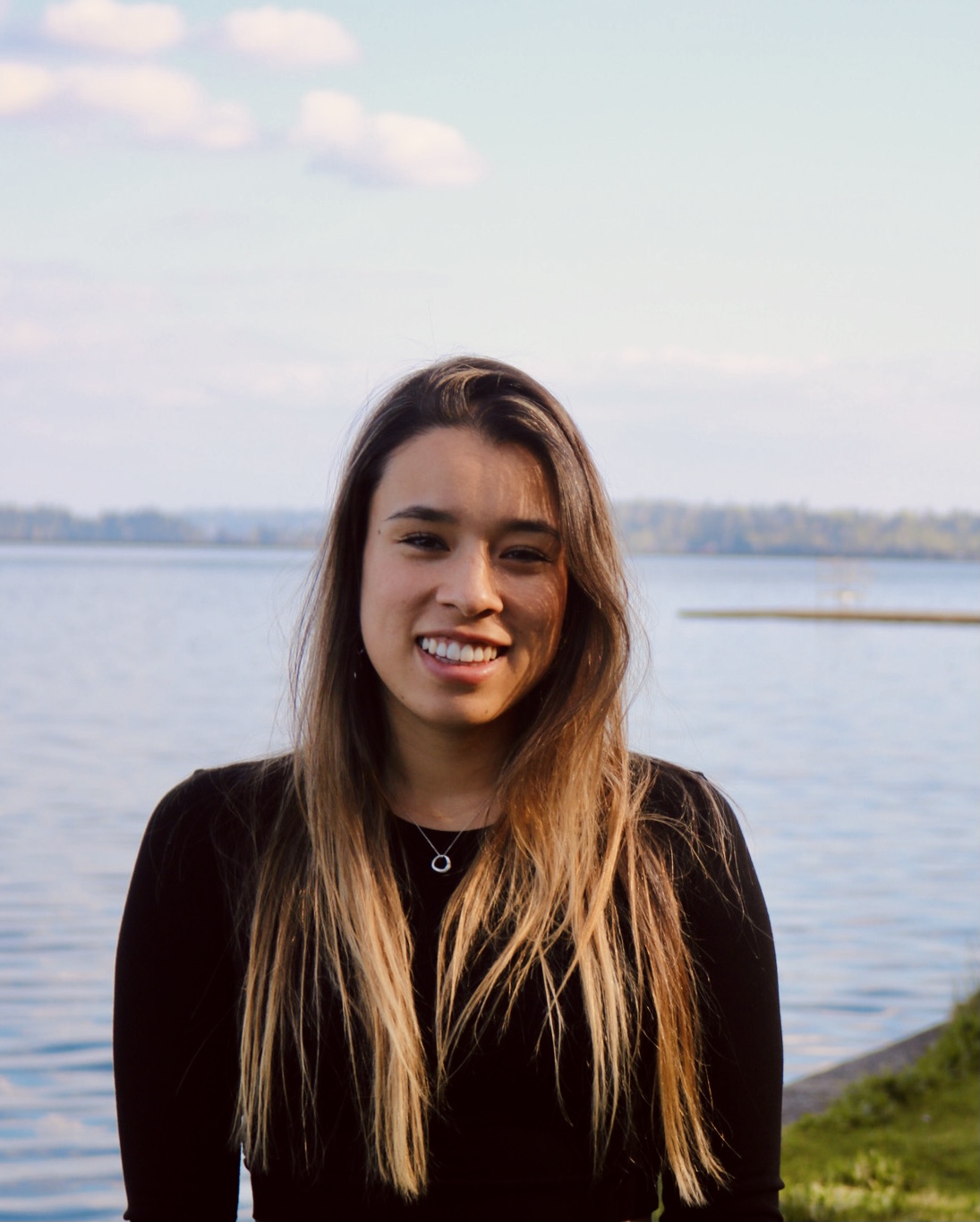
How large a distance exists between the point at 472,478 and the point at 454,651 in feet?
0.86

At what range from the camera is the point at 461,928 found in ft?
7.69

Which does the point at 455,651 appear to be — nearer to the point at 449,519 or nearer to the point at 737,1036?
the point at 449,519

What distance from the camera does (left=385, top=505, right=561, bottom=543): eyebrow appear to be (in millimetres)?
2379

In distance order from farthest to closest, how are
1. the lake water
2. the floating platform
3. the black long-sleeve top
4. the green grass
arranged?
the floating platform < the lake water < the green grass < the black long-sleeve top

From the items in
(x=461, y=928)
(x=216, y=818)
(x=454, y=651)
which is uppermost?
(x=454, y=651)

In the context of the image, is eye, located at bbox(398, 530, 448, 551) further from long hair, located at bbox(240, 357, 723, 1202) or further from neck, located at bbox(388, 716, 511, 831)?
neck, located at bbox(388, 716, 511, 831)

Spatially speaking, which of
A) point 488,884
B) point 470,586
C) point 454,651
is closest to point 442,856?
point 488,884

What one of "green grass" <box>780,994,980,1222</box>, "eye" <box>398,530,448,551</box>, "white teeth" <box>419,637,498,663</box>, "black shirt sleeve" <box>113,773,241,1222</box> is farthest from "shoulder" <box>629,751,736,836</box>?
"green grass" <box>780,994,980,1222</box>

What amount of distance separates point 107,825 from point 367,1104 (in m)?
12.7

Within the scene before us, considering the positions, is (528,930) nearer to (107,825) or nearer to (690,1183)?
(690,1183)

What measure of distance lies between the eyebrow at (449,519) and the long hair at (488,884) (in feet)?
0.14

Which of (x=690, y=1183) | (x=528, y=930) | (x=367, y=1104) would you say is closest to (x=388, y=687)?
(x=528, y=930)

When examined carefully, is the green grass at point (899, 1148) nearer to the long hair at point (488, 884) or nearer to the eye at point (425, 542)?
the long hair at point (488, 884)

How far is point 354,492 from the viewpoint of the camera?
2512mm
